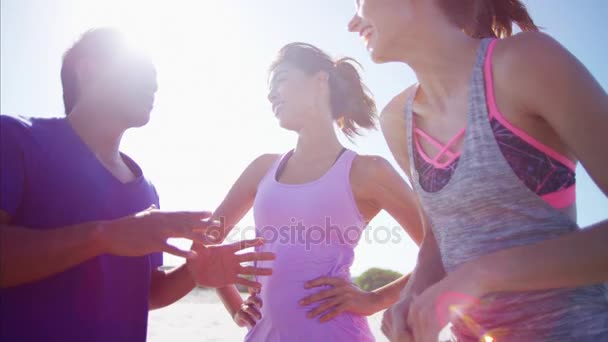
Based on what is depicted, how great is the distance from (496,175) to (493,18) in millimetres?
987

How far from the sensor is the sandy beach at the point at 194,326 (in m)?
8.09

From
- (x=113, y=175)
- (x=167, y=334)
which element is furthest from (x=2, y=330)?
(x=167, y=334)

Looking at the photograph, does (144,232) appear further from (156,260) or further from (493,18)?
(493,18)

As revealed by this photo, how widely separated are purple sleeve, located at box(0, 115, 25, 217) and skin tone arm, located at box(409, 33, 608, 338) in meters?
1.51

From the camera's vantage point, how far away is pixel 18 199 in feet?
5.74

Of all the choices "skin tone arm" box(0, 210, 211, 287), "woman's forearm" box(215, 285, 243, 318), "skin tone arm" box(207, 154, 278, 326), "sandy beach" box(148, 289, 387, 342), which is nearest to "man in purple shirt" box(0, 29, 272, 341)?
"skin tone arm" box(0, 210, 211, 287)

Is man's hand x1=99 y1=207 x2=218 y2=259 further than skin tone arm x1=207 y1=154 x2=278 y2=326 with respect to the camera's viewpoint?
No

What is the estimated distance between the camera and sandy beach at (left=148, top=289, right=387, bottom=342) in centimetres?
809

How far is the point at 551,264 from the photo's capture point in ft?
4.18

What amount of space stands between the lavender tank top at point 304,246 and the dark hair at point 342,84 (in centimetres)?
91

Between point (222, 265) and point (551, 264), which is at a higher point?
point (551, 264)

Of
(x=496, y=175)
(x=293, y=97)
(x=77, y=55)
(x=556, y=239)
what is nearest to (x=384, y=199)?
(x=293, y=97)

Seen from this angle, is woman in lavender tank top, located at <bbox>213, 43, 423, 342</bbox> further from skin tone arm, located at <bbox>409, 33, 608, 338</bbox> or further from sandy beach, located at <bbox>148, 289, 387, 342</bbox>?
sandy beach, located at <bbox>148, 289, 387, 342</bbox>

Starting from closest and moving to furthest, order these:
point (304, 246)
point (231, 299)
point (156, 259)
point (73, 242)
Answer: point (73, 242) < point (156, 259) < point (304, 246) < point (231, 299)
